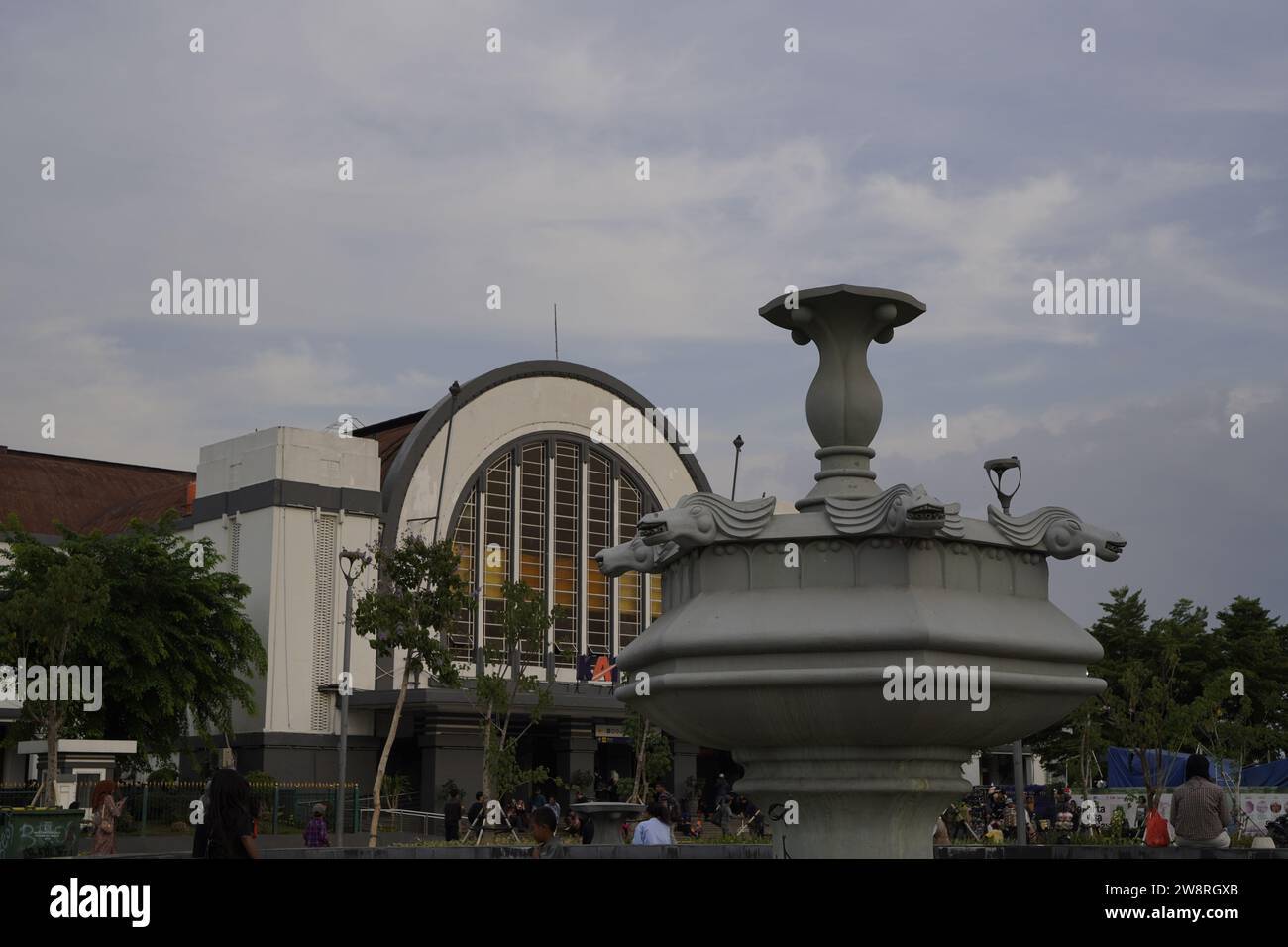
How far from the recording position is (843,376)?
904cm

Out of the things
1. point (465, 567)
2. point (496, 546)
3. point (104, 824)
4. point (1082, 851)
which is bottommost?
point (104, 824)

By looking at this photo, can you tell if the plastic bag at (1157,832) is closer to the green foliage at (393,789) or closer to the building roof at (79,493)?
the green foliage at (393,789)

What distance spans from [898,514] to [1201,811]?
4930 millimetres

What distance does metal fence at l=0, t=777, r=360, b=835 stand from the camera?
3341 cm

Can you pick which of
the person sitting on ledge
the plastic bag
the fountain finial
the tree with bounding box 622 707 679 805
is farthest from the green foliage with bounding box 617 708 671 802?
the fountain finial

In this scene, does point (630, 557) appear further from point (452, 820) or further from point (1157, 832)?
point (452, 820)

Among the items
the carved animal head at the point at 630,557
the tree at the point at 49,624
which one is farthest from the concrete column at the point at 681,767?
the carved animal head at the point at 630,557

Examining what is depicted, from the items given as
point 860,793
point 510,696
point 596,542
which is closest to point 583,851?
point 860,793

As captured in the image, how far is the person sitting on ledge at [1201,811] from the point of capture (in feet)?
37.7

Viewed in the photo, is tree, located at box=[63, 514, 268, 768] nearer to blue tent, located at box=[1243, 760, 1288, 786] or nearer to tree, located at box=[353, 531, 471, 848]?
tree, located at box=[353, 531, 471, 848]

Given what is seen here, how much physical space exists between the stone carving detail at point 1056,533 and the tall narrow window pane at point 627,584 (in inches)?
1602

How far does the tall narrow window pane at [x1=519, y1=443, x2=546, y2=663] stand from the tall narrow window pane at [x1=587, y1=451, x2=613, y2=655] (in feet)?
5.29
